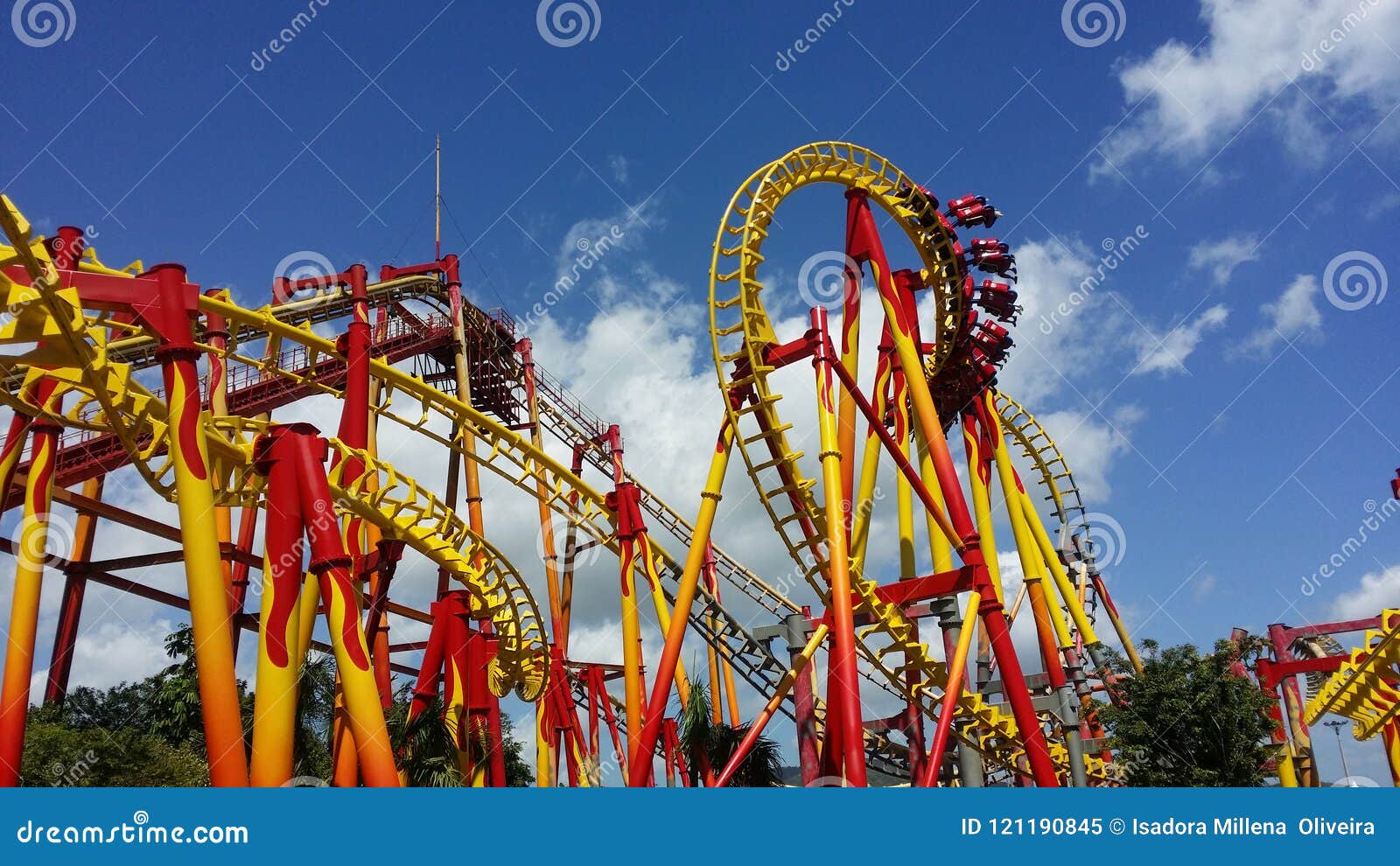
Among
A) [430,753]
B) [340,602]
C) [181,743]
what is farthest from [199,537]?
[181,743]

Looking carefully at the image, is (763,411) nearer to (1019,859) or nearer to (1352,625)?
(1019,859)

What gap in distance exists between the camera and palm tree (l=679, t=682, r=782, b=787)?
11602 millimetres

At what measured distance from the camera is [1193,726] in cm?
1144

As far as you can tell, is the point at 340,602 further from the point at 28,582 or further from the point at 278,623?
the point at 28,582

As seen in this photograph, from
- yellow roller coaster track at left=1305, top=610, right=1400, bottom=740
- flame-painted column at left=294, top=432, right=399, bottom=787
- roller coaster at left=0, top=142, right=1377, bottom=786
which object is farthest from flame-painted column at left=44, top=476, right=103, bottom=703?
yellow roller coaster track at left=1305, top=610, right=1400, bottom=740

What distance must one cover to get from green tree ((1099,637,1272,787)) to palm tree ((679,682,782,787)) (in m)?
3.95

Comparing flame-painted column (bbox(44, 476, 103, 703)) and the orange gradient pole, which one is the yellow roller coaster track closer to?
the orange gradient pole

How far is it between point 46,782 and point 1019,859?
11.2 meters

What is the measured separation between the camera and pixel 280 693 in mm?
8383

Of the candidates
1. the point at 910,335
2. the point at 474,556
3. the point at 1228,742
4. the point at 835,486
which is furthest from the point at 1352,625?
the point at 474,556

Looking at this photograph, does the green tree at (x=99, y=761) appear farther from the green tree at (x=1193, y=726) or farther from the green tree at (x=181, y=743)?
the green tree at (x=1193, y=726)

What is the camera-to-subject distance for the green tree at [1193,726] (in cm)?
1124

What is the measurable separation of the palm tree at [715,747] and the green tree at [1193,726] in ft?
13.0

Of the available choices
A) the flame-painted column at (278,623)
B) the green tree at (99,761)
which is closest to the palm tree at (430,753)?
the flame-painted column at (278,623)
